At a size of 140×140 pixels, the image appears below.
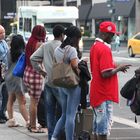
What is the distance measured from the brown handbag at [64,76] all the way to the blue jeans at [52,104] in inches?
27.8

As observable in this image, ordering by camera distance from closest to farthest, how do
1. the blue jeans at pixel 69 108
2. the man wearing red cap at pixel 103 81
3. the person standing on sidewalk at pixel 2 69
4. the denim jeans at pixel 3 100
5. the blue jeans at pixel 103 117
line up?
the man wearing red cap at pixel 103 81 → the blue jeans at pixel 103 117 → the blue jeans at pixel 69 108 → the person standing on sidewalk at pixel 2 69 → the denim jeans at pixel 3 100

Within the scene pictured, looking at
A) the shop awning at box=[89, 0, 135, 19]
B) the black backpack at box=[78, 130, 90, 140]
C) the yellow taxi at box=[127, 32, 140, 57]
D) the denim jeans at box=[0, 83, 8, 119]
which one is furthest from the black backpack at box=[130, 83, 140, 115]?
the shop awning at box=[89, 0, 135, 19]

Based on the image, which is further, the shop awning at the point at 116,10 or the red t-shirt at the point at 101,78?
the shop awning at the point at 116,10

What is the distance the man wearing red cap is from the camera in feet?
23.1

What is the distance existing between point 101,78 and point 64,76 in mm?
677

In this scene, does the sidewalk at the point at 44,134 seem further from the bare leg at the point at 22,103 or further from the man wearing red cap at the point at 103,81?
the man wearing red cap at the point at 103,81

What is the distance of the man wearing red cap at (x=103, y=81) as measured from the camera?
277 inches

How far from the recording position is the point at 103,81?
7121 millimetres

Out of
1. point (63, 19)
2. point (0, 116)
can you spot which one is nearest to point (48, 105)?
point (0, 116)

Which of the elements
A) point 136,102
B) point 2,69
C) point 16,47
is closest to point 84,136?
point 136,102

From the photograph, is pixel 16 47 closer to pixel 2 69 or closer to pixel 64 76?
pixel 2 69

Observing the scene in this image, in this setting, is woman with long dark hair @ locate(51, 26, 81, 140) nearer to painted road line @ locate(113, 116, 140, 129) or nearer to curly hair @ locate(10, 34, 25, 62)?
curly hair @ locate(10, 34, 25, 62)

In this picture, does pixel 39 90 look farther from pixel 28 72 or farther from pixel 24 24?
pixel 24 24

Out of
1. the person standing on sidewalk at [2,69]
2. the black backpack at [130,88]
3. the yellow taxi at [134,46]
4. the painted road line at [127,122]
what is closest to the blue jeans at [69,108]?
the black backpack at [130,88]
